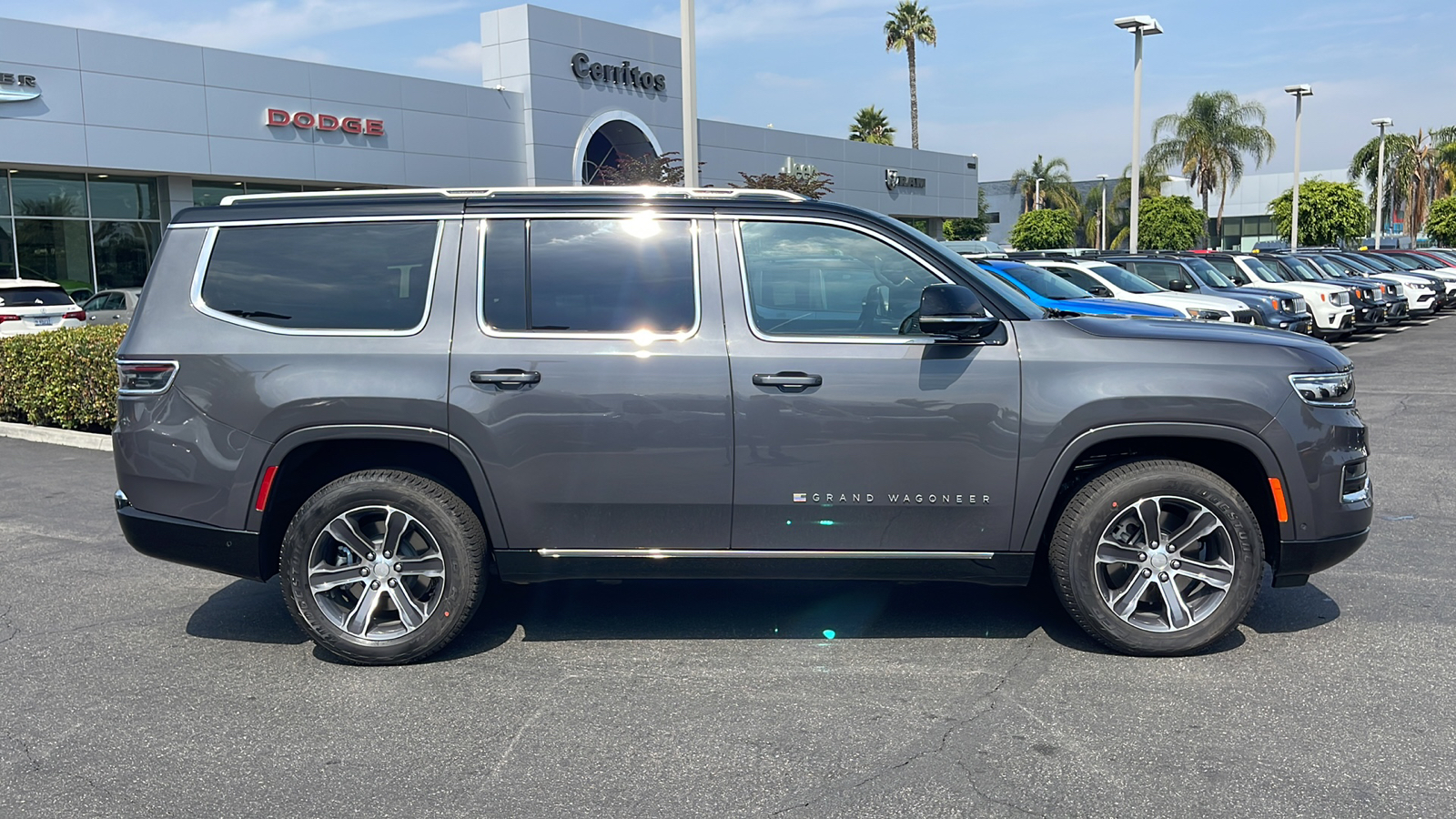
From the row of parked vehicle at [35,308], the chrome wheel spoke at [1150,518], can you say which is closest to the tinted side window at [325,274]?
the chrome wheel spoke at [1150,518]

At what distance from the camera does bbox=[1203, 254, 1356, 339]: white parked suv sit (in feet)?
66.4

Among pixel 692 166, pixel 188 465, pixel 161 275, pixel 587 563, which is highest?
pixel 692 166

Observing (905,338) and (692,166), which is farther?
(692,166)

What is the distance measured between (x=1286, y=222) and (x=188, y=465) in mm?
50956

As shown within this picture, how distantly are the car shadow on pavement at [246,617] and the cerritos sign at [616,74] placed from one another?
29.2 meters

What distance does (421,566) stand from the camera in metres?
4.83

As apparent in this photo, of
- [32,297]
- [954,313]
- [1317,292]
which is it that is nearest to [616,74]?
[32,297]

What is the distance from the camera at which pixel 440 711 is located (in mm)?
4367

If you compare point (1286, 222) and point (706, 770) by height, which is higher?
point (1286, 222)

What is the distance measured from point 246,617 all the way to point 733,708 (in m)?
2.68

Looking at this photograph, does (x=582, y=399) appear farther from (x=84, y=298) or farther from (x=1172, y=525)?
(x=84, y=298)

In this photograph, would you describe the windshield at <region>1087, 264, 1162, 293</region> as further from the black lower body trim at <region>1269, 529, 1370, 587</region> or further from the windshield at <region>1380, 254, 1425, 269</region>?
the windshield at <region>1380, 254, 1425, 269</region>

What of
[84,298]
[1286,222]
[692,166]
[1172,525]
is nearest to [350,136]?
[84,298]

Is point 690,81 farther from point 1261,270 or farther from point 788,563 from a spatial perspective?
point 1261,270
